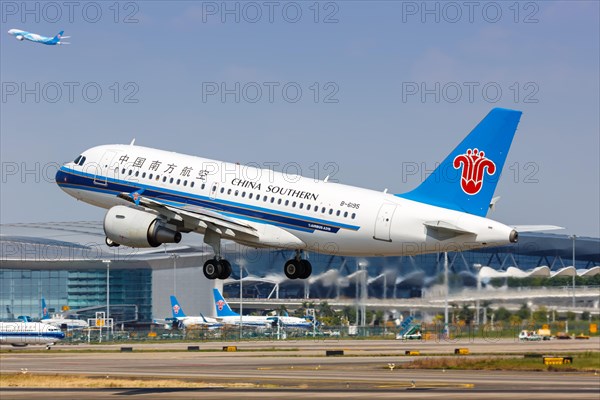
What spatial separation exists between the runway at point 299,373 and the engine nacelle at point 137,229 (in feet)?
28.2

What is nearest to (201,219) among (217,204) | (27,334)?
(217,204)

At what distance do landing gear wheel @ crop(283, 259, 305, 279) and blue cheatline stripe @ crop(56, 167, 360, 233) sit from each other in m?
4.88

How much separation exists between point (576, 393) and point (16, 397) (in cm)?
2964

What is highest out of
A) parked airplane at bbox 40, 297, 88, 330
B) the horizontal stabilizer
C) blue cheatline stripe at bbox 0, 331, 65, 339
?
the horizontal stabilizer

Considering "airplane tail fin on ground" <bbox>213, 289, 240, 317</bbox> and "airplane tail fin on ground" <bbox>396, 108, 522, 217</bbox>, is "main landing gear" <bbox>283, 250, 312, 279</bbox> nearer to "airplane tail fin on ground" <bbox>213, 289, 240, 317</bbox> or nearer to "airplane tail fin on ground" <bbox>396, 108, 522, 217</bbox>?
"airplane tail fin on ground" <bbox>396, 108, 522, 217</bbox>

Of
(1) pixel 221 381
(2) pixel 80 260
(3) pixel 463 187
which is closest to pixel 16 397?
(1) pixel 221 381

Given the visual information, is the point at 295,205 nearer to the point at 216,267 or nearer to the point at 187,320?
the point at 216,267

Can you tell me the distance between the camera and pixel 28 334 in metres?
133

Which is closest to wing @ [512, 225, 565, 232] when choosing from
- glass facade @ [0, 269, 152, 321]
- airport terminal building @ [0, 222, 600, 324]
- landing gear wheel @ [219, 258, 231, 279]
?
landing gear wheel @ [219, 258, 231, 279]

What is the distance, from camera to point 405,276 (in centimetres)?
7994

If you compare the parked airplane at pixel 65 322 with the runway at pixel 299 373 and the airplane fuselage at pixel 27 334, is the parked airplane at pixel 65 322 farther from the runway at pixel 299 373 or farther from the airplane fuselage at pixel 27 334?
the runway at pixel 299 373

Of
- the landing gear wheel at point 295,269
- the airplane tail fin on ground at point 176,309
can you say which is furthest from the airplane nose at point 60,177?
the airplane tail fin on ground at point 176,309

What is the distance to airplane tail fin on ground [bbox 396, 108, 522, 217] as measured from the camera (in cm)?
5900

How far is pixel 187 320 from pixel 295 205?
9613 centimetres
